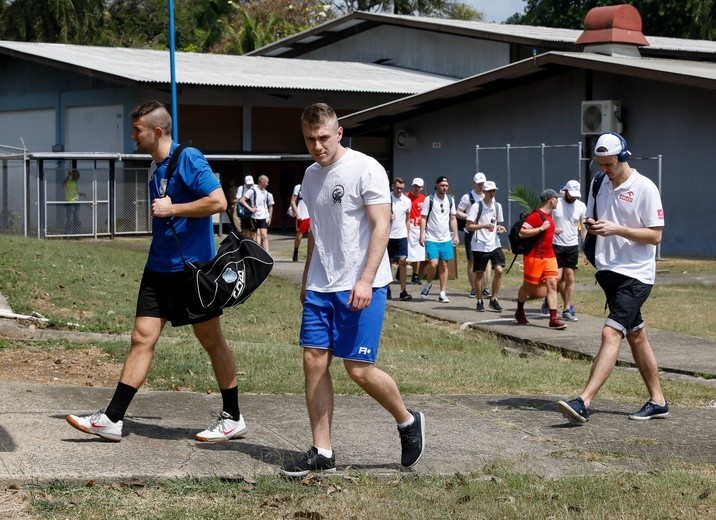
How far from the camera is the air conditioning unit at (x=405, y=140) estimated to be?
105 ft

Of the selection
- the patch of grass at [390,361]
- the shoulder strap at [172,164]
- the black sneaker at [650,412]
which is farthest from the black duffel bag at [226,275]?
the black sneaker at [650,412]

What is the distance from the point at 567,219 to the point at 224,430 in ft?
31.5

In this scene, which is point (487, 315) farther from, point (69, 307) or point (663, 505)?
point (663, 505)

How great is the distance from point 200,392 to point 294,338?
186 inches

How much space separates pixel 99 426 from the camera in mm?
6242

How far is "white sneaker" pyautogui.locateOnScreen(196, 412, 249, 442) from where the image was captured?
6.48m

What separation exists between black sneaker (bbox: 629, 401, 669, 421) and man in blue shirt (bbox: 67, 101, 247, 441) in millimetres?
2864

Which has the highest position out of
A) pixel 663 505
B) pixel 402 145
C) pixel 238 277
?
pixel 402 145

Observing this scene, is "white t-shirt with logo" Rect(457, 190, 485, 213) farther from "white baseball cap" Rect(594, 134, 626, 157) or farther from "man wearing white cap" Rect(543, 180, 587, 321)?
"white baseball cap" Rect(594, 134, 626, 157)

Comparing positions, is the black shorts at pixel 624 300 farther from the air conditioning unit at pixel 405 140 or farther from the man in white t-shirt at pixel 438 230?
the air conditioning unit at pixel 405 140

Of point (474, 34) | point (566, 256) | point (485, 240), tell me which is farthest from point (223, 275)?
point (474, 34)

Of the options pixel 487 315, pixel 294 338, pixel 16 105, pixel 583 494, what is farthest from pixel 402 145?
pixel 583 494

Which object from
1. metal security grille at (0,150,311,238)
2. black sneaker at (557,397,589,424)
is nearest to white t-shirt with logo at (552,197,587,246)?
black sneaker at (557,397,589,424)

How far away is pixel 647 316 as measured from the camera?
1540cm
